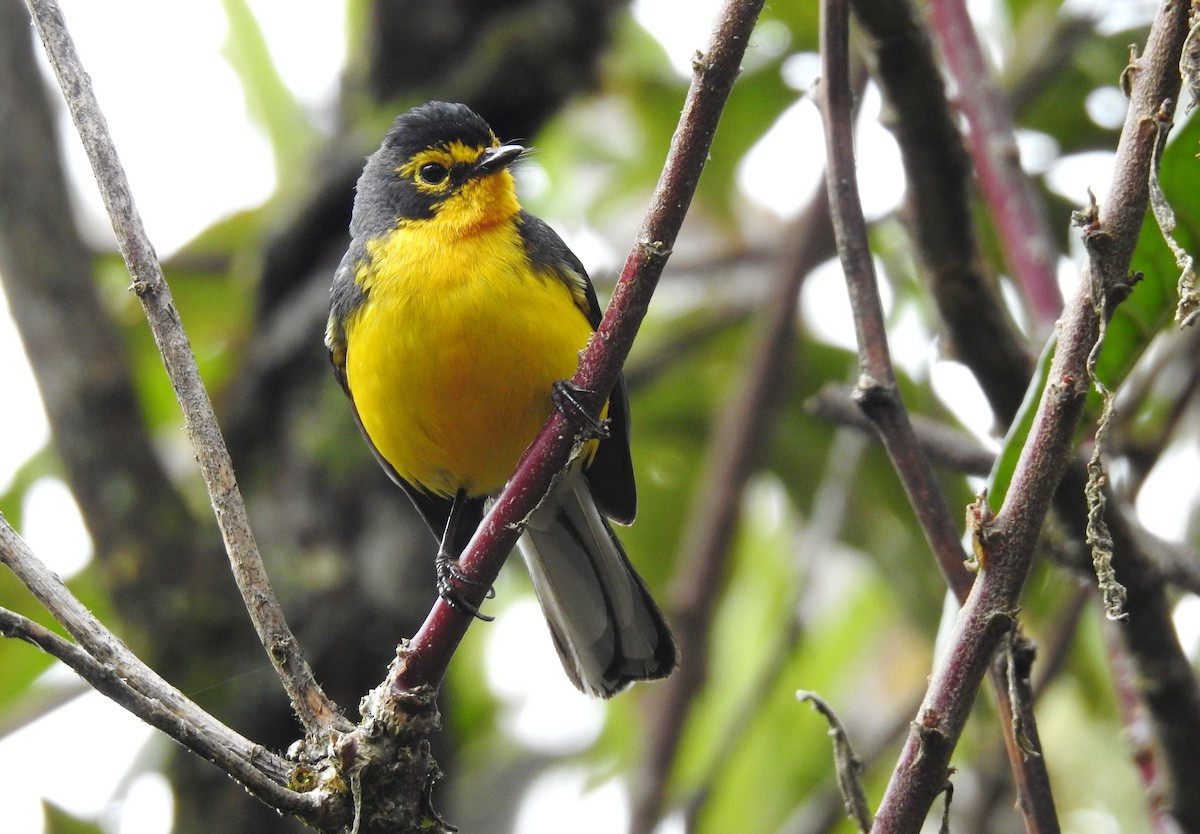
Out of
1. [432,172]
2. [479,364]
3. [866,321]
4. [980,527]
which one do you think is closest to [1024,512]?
[980,527]

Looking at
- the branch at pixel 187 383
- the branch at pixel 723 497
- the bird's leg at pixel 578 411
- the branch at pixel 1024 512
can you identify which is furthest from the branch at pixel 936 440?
the branch at pixel 187 383

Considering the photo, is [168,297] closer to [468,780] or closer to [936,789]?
[936,789]

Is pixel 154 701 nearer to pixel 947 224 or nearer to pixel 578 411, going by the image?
pixel 578 411

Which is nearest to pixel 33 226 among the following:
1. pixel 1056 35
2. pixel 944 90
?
pixel 944 90

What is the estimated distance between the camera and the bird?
11.2ft

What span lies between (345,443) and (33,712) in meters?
1.47

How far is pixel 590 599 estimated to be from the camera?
3.70m

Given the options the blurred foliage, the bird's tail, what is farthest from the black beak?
the bird's tail

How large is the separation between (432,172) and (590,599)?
1.45m

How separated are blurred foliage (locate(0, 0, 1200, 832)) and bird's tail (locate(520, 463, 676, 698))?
51 centimetres

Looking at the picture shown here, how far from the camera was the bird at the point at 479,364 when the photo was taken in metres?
3.43

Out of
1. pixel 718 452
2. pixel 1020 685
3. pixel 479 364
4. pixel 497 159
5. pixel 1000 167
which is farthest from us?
pixel 718 452

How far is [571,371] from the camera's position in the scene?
11.3 ft

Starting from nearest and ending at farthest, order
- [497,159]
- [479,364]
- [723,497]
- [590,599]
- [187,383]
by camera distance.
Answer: [187,383] → [479,364] → [590,599] → [497,159] → [723,497]
